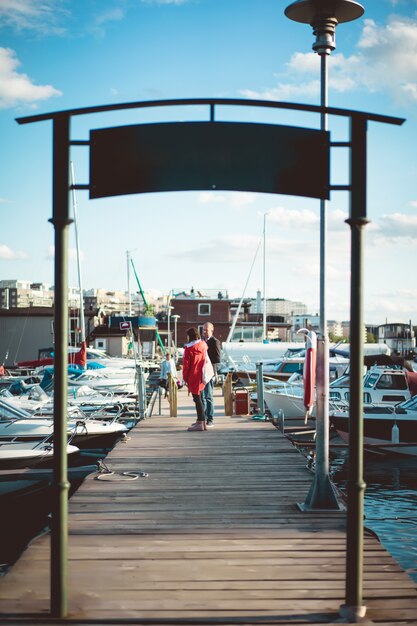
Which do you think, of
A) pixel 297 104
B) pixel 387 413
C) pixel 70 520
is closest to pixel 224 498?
pixel 70 520

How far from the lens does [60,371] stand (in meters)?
4.74

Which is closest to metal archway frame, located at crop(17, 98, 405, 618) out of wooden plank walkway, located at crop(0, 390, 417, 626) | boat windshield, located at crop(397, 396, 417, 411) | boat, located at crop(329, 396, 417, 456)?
wooden plank walkway, located at crop(0, 390, 417, 626)

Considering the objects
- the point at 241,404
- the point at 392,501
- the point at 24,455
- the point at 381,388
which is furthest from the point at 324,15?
the point at 381,388

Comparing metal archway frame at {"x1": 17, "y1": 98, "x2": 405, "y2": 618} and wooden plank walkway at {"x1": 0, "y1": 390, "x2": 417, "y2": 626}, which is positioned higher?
metal archway frame at {"x1": 17, "y1": 98, "x2": 405, "y2": 618}

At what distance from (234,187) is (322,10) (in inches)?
163

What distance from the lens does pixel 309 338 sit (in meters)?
9.41

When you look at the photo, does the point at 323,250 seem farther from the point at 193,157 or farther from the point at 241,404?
the point at 241,404

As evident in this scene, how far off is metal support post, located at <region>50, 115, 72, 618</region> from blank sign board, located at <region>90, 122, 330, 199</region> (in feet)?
0.87

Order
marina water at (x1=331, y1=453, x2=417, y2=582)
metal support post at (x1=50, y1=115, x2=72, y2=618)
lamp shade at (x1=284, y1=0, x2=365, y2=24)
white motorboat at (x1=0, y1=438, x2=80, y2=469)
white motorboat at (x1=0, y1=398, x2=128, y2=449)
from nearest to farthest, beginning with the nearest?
metal support post at (x1=50, y1=115, x2=72, y2=618), lamp shade at (x1=284, y1=0, x2=365, y2=24), marina water at (x1=331, y1=453, x2=417, y2=582), white motorboat at (x1=0, y1=438, x2=80, y2=469), white motorboat at (x1=0, y1=398, x2=128, y2=449)

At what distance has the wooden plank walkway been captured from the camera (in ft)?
15.4

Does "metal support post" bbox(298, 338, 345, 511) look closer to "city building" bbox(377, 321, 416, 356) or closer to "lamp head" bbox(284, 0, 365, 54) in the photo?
"lamp head" bbox(284, 0, 365, 54)

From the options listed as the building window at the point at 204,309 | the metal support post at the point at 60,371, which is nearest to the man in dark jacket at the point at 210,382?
the metal support post at the point at 60,371

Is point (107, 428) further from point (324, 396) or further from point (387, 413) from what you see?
point (324, 396)

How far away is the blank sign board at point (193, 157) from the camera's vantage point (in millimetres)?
4996
